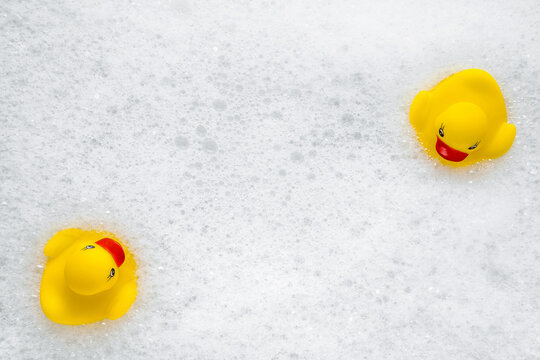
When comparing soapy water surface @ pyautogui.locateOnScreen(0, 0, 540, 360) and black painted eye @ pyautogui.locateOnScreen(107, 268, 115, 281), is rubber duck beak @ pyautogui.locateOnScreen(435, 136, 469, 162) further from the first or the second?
black painted eye @ pyautogui.locateOnScreen(107, 268, 115, 281)

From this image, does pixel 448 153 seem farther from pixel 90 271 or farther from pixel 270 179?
pixel 90 271

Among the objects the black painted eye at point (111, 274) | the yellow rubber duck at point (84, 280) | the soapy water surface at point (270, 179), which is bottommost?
the yellow rubber duck at point (84, 280)

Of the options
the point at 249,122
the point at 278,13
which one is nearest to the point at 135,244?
the point at 249,122

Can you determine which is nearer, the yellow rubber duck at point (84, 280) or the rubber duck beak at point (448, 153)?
the yellow rubber duck at point (84, 280)

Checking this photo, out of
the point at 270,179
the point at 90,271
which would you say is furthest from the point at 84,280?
the point at 270,179

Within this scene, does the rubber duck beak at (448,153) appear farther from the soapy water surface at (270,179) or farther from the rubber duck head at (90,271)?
the rubber duck head at (90,271)

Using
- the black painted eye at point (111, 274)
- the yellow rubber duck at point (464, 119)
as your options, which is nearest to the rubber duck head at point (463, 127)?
the yellow rubber duck at point (464, 119)

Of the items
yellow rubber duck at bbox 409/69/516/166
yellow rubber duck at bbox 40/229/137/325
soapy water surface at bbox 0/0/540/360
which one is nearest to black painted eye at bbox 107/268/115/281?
yellow rubber duck at bbox 40/229/137/325
